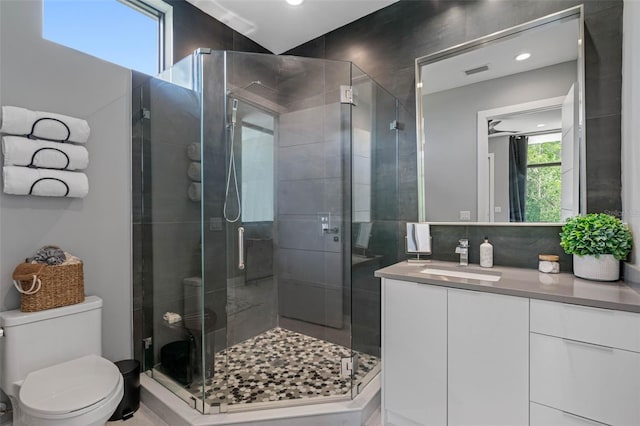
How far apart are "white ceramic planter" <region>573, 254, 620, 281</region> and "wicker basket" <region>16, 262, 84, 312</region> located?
2.73 meters

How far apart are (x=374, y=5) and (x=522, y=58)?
1215mm

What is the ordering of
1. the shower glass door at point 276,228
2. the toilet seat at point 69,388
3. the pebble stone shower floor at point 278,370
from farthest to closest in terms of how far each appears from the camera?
the shower glass door at point 276,228 → the pebble stone shower floor at point 278,370 → the toilet seat at point 69,388

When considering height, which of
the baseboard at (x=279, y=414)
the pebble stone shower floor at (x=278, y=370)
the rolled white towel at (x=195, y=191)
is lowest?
the baseboard at (x=279, y=414)

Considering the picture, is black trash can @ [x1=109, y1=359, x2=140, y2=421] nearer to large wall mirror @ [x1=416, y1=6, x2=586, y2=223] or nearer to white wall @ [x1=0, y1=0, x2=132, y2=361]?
white wall @ [x1=0, y1=0, x2=132, y2=361]

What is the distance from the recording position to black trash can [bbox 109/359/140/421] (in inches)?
72.0

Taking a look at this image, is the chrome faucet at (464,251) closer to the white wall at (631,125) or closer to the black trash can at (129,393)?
the white wall at (631,125)

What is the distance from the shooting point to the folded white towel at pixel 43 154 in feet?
5.33

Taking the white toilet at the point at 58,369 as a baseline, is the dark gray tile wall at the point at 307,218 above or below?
above

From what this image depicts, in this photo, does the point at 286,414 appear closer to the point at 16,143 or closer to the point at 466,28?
the point at 16,143

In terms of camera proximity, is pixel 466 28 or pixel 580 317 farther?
pixel 466 28

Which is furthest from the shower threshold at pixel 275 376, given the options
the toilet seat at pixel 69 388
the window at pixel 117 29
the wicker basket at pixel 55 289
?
the window at pixel 117 29

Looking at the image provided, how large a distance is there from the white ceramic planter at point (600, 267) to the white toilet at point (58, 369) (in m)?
2.37

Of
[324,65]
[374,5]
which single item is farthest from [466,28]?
[324,65]

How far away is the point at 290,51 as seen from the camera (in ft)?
10.3
